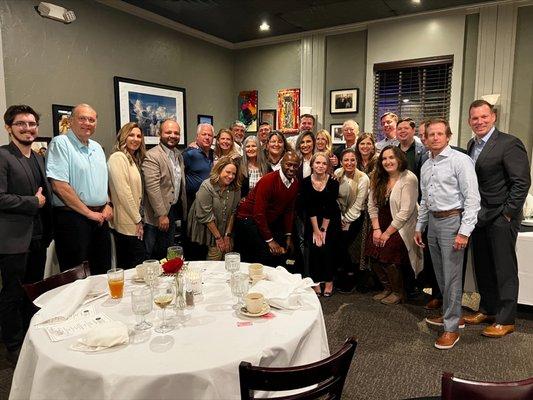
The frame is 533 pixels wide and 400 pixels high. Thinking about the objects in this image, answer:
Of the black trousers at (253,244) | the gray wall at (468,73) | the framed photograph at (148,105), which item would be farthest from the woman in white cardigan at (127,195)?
the gray wall at (468,73)

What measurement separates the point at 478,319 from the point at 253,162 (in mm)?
2351

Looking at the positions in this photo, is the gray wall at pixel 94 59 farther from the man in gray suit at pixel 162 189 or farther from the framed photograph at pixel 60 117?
the man in gray suit at pixel 162 189

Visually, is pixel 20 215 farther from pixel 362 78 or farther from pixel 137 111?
pixel 362 78

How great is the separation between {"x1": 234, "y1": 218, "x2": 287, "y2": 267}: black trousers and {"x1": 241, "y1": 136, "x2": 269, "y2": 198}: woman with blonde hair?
0.46 m

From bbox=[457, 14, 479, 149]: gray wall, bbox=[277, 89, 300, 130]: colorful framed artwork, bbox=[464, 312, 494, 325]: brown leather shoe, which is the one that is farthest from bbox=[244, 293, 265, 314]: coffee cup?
bbox=[277, 89, 300, 130]: colorful framed artwork

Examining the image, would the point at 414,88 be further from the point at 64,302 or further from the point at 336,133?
the point at 64,302

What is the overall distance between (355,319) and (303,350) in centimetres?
192

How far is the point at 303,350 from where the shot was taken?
154cm

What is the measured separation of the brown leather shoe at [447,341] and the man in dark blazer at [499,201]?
324 millimetres

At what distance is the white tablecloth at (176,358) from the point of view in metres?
1.23

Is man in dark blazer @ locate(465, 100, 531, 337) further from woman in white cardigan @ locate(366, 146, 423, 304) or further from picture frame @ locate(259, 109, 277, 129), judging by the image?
picture frame @ locate(259, 109, 277, 129)

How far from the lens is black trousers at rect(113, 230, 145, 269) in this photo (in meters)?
3.32

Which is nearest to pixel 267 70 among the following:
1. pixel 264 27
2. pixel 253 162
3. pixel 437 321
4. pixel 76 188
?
pixel 264 27

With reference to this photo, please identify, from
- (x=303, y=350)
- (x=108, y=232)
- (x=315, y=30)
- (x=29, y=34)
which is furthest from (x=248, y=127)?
(x=303, y=350)
